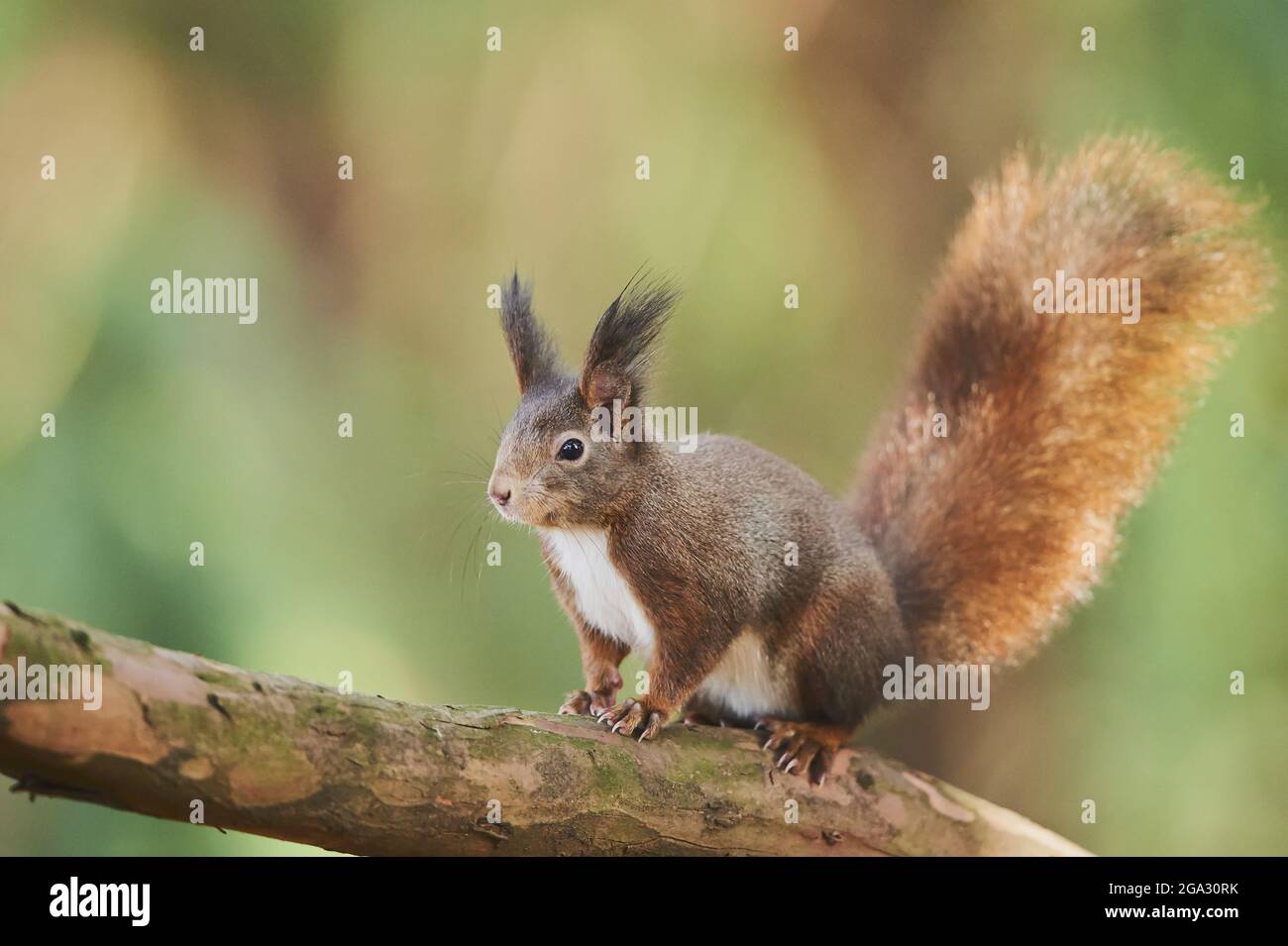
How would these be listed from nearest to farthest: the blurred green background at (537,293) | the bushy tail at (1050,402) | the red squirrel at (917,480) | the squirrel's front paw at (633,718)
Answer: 1. the squirrel's front paw at (633,718)
2. the red squirrel at (917,480)
3. the bushy tail at (1050,402)
4. the blurred green background at (537,293)

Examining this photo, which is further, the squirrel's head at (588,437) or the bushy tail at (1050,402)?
the bushy tail at (1050,402)

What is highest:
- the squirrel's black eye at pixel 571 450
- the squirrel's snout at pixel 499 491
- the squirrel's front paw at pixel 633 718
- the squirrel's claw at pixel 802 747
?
the squirrel's black eye at pixel 571 450

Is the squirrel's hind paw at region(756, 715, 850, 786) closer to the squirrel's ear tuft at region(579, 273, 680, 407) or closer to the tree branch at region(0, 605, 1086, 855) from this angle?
the tree branch at region(0, 605, 1086, 855)

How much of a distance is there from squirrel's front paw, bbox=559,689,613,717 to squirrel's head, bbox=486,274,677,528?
0.41m

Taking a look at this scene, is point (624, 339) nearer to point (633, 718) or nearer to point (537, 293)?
point (633, 718)

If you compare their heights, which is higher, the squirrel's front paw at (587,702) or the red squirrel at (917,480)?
the red squirrel at (917,480)

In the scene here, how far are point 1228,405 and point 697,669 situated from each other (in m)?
2.45

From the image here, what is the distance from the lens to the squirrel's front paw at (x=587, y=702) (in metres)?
2.42

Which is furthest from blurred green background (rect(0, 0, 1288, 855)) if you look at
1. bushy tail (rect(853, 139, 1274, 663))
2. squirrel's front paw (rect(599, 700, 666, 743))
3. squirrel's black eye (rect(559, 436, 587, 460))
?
squirrel's front paw (rect(599, 700, 666, 743))

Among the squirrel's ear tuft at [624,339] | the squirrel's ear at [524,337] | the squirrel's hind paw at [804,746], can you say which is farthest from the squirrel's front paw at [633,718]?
the squirrel's ear at [524,337]

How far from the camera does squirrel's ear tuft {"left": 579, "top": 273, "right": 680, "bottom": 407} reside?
2.23 meters

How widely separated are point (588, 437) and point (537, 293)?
1.90m

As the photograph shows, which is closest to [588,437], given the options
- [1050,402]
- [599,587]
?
[599,587]

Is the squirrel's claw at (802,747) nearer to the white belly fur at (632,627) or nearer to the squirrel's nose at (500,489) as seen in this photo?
the white belly fur at (632,627)
